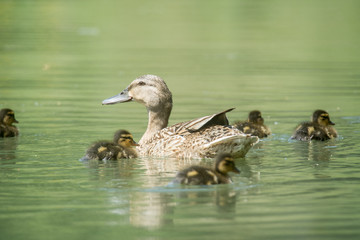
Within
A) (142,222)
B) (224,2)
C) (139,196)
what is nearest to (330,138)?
(139,196)

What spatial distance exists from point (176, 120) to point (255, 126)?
4.94 feet

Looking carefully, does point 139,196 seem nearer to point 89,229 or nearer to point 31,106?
point 89,229

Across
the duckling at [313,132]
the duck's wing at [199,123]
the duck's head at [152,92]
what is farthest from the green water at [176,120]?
the duck's head at [152,92]

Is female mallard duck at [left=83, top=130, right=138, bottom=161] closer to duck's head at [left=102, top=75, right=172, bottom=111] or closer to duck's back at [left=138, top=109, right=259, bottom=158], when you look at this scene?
A: duck's back at [left=138, top=109, right=259, bottom=158]

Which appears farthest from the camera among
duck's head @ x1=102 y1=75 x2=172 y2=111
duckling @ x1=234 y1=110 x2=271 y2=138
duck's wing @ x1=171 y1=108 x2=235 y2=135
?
duckling @ x1=234 y1=110 x2=271 y2=138

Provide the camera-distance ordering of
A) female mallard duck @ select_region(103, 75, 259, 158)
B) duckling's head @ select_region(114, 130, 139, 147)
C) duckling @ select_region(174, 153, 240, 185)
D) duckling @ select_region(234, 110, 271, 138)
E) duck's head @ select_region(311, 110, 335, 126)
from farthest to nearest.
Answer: duck's head @ select_region(311, 110, 335, 126) < duckling @ select_region(234, 110, 271, 138) < duckling's head @ select_region(114, 130, 139, 147) < female mallard duck @ select_region(103, 75, 259, 158) < duckling @ select_region(174, 153, 240, 185)

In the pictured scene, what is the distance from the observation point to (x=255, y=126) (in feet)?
31.4

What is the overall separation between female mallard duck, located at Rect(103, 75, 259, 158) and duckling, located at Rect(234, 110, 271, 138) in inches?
38.0

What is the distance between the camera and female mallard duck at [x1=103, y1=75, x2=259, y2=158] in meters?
8.04

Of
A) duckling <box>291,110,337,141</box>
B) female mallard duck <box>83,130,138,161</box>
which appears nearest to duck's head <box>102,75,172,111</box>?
female mallard duck <box>83,130,138,161</box>

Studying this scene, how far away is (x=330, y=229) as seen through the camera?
5.45 metres

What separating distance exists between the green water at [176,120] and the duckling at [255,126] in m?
0.17

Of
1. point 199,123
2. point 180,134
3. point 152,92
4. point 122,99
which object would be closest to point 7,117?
point 122,99

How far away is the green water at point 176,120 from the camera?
5.69 m
